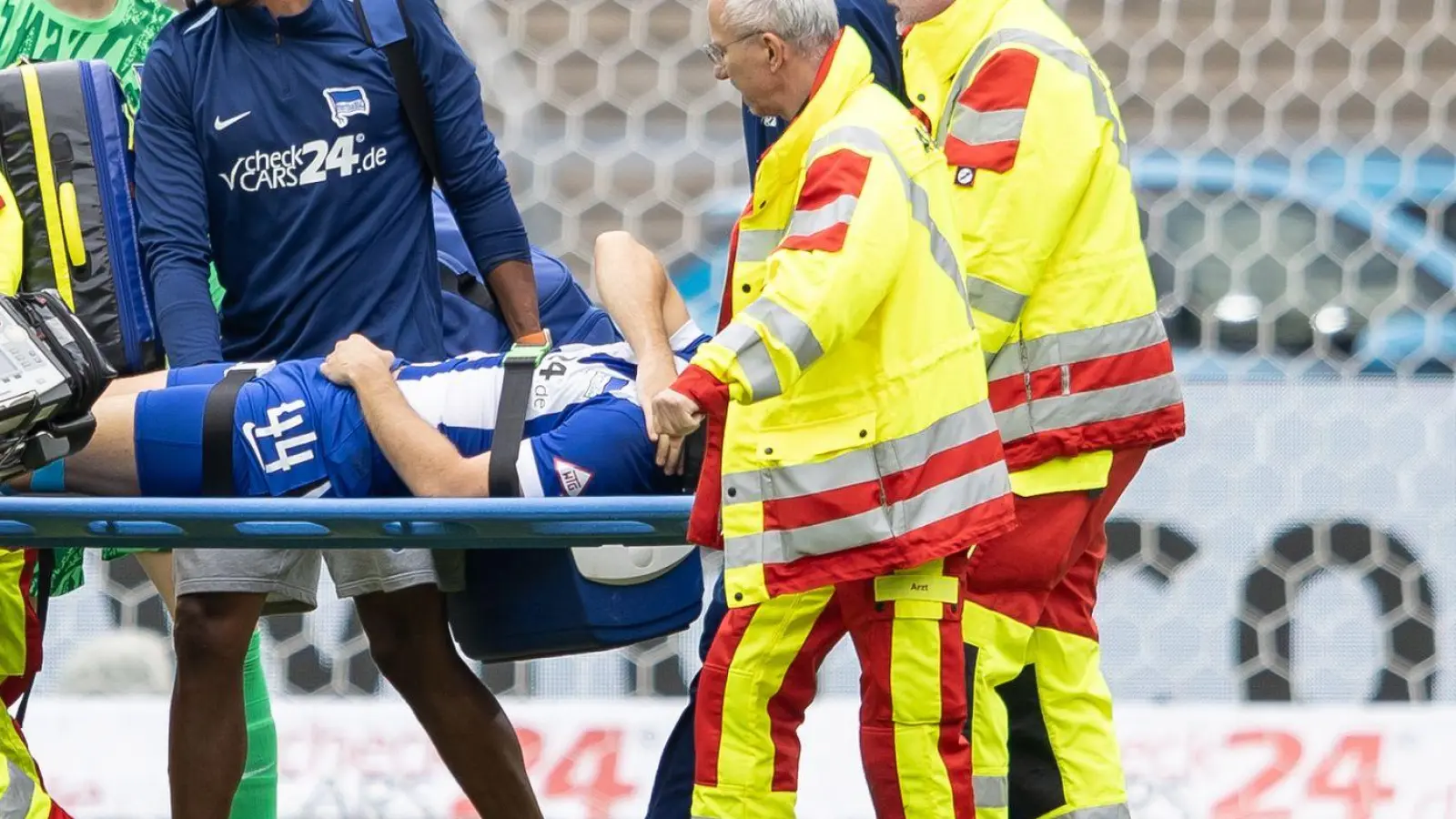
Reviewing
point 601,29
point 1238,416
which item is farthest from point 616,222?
point 1238,416

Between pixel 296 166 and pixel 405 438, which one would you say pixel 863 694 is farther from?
pixel 296 166

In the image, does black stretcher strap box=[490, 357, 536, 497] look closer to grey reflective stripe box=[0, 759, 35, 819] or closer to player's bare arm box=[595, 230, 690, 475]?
player's bare arm box=[595, 230, 690, 475]

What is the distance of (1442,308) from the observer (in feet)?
13.4

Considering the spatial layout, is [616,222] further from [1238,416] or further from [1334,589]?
[1334,589]

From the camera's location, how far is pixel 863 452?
2391 mm

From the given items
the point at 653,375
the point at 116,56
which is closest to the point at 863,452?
the point at 653,375

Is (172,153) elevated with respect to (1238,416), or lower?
elevated

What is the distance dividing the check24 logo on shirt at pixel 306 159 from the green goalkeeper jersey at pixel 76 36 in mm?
352

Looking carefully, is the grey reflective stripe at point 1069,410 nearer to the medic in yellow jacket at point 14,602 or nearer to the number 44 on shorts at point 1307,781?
the medic in yellow jacket at point 14,602

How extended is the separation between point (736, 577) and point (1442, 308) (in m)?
2.10

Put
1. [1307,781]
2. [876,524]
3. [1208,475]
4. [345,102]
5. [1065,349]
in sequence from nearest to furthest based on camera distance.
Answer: [876,524] → [1065,349] → [345,102] → [1307,781] → [1208,475]

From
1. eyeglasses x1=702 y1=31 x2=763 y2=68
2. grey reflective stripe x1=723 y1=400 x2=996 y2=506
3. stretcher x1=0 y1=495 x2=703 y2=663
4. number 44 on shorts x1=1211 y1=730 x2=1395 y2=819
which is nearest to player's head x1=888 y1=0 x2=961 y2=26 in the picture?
eyeglasses x1=702 y1=31 x2=763 y2=68

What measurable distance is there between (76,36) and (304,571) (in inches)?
34.4

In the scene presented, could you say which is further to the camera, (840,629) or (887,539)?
(840,629)
